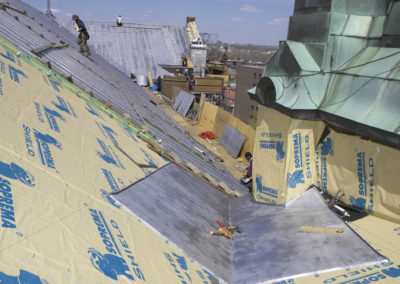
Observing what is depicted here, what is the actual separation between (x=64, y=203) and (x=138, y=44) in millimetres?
30806

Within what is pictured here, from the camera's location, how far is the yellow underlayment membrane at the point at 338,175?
4.31 m

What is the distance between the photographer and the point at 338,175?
618 centimetres

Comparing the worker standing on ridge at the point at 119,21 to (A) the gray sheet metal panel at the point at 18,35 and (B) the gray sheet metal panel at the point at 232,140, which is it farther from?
(A) the gray sheet metal panel at the point at 18,35

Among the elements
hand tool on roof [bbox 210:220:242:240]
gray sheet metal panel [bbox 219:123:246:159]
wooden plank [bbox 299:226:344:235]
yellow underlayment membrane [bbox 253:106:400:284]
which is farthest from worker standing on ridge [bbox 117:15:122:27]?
wooden plank [bbox 299:226:344:235]

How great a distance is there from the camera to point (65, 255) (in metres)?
2.78

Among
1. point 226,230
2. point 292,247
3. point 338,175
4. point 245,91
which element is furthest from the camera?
point 245,91

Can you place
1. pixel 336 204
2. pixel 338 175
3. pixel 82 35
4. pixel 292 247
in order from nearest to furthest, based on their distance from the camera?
pixel 292 247, pixel 336 204, pixel 338 175, pixel 82 35

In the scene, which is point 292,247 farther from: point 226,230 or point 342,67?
point 342,67

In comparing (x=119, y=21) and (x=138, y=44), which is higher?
(x=119, y=21)

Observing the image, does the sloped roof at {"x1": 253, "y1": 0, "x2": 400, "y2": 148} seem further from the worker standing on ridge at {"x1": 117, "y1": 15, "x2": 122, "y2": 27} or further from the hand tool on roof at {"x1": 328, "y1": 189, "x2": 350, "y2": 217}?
the worker standing on ridge at {"x1": 117, "y1": 15, "x2": 122, "y2": 27}

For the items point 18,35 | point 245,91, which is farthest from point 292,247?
point 245,91

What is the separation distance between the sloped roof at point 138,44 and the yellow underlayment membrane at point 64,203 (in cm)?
2471

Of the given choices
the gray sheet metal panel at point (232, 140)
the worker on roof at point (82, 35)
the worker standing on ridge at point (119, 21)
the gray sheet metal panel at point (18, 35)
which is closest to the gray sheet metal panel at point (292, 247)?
the gray sheet metal panel at point (18, 35)

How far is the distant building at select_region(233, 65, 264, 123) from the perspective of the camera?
20867 mm
